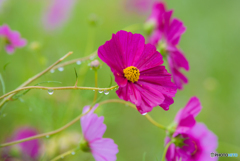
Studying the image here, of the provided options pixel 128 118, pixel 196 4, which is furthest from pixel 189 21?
pixel 128 118

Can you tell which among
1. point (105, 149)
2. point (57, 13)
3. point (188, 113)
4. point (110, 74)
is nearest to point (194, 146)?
Result: point (188, 113)

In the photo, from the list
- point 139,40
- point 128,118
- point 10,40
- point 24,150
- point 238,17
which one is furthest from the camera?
point 238,17

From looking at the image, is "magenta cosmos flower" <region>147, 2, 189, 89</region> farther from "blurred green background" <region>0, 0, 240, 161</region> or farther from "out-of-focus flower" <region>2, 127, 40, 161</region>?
"out-of-focus flower" <region>2, 127, 40, 161</region>

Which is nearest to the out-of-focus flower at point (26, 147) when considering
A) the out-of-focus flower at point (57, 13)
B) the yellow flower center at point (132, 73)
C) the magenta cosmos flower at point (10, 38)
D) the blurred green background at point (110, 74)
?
the blurred green background at point (110, 74)

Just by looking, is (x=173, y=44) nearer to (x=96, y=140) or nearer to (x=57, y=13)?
(x=96, y=140)

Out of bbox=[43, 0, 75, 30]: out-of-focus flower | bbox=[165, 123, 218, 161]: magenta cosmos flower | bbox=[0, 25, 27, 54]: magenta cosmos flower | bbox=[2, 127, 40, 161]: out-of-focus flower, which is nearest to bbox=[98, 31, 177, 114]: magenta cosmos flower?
bbox=[165, 123, 218, 161]: magenta cosmos flower

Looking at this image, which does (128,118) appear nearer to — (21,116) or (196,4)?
(21,116)
